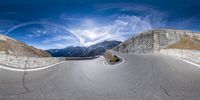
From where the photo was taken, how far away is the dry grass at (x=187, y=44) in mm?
52419

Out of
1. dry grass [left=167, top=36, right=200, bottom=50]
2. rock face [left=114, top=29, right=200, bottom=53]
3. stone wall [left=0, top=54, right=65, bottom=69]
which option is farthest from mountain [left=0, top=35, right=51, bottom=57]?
dry grass [left=167, top=36, right=200, bottom=50]

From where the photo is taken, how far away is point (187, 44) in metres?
56.0

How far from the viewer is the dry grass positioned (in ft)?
172

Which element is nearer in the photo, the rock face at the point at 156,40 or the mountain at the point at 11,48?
the mountain at the point at 11,48

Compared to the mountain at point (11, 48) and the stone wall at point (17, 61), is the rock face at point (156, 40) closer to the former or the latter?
the mountain at point (11, 48)

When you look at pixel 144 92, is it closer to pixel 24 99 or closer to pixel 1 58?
pixel 24 99

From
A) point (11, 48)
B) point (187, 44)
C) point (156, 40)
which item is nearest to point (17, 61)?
point (11, 48)

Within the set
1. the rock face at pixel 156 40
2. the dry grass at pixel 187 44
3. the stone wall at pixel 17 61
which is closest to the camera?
the stone wall at pixel 17 61

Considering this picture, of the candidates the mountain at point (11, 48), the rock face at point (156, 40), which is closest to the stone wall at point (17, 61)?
the mountain at point (11, 48)

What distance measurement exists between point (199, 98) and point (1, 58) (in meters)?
10.4

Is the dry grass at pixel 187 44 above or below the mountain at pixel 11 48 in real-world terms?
above

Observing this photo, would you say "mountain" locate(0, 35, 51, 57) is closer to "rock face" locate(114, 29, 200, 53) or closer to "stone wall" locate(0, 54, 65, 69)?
"stone wall" locate(0, 54, 65, 69)

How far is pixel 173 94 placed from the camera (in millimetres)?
6070

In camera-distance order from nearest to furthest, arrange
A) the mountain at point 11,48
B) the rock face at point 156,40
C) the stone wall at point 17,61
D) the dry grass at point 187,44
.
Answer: the stone wall at point 17,61
the mountain at point 11,48
the rock face at point 156,40
the dry grass at point 187,44
